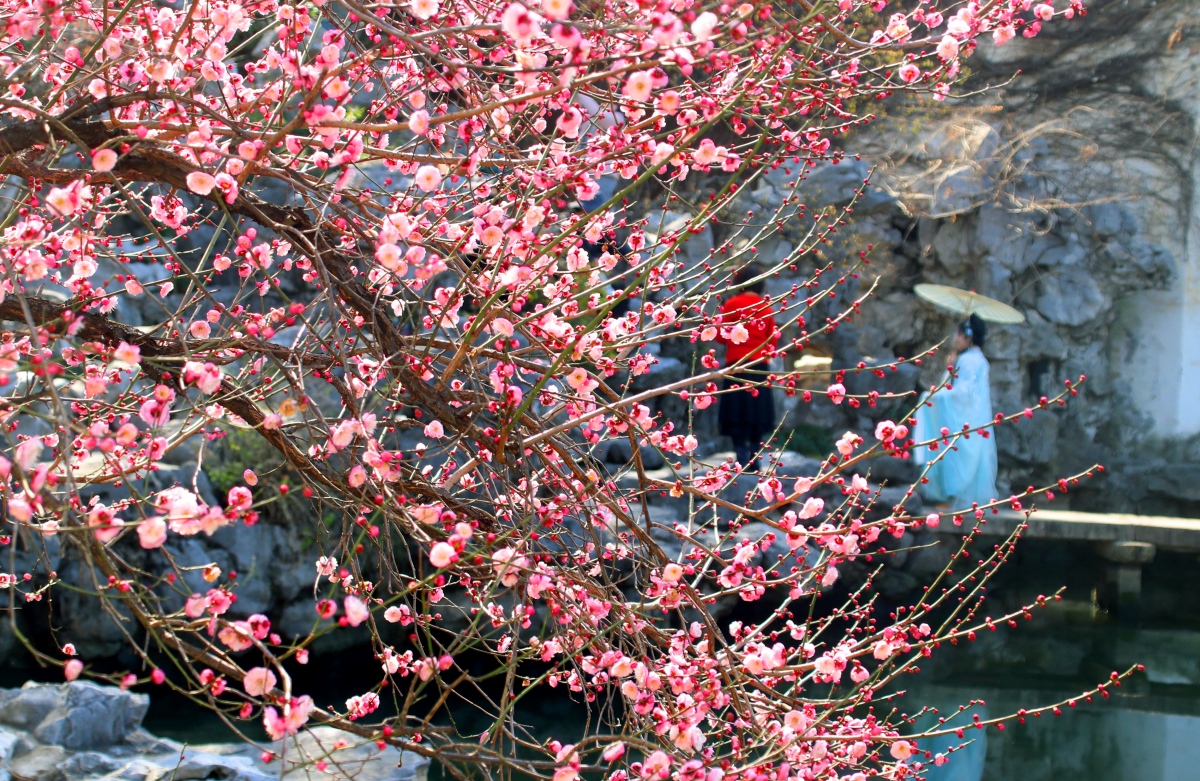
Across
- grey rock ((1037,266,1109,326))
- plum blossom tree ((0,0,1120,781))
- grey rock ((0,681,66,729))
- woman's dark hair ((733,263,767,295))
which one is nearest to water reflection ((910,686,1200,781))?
Answer: woman's dark hair ((733,263,767,295))

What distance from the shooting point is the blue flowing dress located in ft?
22.4

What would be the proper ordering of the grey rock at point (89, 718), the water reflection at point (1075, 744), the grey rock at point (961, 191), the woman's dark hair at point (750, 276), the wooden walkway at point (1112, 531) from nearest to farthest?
the grey rock at point (89, 718) < the water reflection at point (1075, 744) < the woman's dark hair at point (750, 276) < the wooden walkway at point (1112, 531) < the grey rock at point (961, 191)

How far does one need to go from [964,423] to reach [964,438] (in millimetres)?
98

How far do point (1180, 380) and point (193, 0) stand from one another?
31.6ft

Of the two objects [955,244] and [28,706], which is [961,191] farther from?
[28,706]

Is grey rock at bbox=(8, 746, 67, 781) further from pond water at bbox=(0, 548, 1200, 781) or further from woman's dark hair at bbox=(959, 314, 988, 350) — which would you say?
woman's dark hair at bbox=(959, 314, 988, 350)

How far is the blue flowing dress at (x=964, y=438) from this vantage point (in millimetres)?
6816

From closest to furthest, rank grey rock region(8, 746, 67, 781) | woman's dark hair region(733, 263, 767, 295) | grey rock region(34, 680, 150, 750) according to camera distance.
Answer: grey rock region(8, 746, 67, 781), grey rock region(34, 680, 150, 750), woman's dark hair region(733, 263, 767, 295)

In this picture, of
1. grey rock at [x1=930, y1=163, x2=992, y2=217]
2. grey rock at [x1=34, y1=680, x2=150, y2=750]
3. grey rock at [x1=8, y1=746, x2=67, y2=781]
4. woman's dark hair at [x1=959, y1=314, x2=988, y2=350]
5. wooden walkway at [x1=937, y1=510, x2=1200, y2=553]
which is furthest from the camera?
grey rock at [x1=930, y1=163, x2=992, y2=217]

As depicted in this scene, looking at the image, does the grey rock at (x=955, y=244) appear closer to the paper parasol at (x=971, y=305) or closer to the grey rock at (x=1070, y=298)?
the grey rock at (x=1070, y=298)

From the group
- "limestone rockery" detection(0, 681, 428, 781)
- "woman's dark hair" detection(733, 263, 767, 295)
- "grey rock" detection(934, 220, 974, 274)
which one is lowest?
"limestone rockery" detection(0, 681, 428, 781)

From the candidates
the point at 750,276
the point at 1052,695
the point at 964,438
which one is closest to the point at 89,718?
the point at 750,276

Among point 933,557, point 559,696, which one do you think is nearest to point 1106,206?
point 933,557

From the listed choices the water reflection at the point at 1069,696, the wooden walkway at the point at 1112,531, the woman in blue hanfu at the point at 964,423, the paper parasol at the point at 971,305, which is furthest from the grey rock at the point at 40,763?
the paper parasol at the point at 971,305
